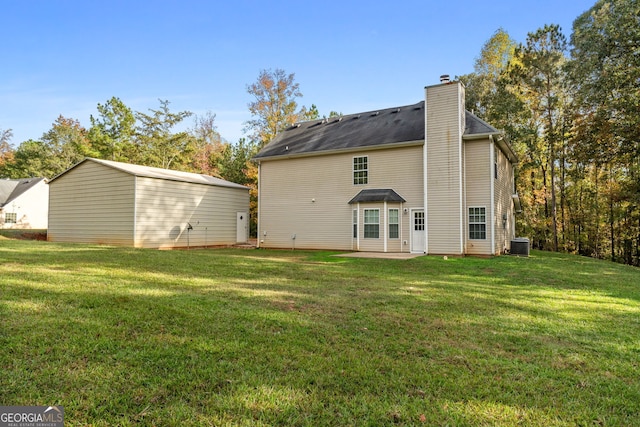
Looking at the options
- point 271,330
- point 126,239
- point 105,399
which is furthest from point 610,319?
point 126,239

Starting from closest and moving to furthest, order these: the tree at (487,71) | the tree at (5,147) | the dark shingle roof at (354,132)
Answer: the dark shingle roof at (354,132)
the tree at (487,71)
the tree at (5,147)

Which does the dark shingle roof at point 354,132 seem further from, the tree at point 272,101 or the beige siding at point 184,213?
the tree at point 272,101

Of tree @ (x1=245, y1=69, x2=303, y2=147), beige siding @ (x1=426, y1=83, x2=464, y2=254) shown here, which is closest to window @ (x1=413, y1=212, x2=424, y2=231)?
beige siding @ (x1=426, y1=83, x2=464, y2=254)

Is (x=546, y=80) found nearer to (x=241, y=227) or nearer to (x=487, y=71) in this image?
(x=487, y=71)

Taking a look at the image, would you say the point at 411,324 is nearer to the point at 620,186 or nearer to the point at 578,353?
the point at 578,353

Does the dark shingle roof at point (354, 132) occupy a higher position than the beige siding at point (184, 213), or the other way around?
the dark shingle roof at point (354, 132)

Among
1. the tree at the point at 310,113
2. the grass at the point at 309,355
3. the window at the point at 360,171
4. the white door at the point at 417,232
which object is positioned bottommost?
the grass at the point at 309,355

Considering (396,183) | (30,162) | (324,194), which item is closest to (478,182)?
(396,183)

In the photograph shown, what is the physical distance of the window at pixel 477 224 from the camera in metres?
13.4

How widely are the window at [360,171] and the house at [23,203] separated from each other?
2893 cm

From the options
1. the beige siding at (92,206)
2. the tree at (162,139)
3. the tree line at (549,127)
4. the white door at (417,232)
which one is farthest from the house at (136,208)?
the tree at (162,139)

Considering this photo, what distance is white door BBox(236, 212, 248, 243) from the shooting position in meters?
19.1

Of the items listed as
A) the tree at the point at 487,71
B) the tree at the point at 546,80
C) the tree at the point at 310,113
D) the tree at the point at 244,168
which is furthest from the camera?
the tree at the point at 310,113

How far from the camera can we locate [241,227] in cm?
1934
